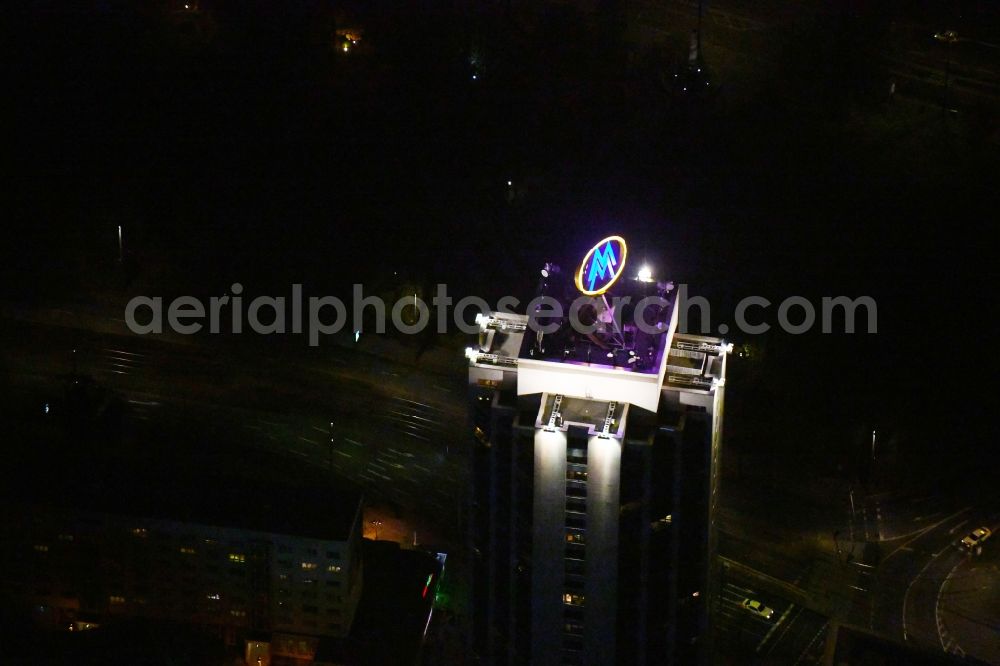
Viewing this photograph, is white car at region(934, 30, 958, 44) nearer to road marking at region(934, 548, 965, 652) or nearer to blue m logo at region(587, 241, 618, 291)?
road marking at region(934, 548, 965, 652)

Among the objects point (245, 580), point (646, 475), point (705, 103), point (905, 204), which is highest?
point (705, 103)

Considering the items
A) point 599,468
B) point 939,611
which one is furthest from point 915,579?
point 599,468

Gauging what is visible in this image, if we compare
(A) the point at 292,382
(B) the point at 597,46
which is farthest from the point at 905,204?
(A) the point at 292,382

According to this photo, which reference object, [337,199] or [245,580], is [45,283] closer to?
[337,199]

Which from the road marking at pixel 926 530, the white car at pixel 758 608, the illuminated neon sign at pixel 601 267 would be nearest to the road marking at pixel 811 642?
the white car at pixel 758 608

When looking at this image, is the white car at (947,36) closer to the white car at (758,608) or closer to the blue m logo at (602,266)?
the white car at (758,608)

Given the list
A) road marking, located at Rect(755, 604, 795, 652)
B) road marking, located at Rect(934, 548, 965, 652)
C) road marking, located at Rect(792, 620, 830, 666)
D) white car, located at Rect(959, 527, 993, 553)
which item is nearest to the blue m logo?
road marking, located at Rect(755, 604, 795, 652)
